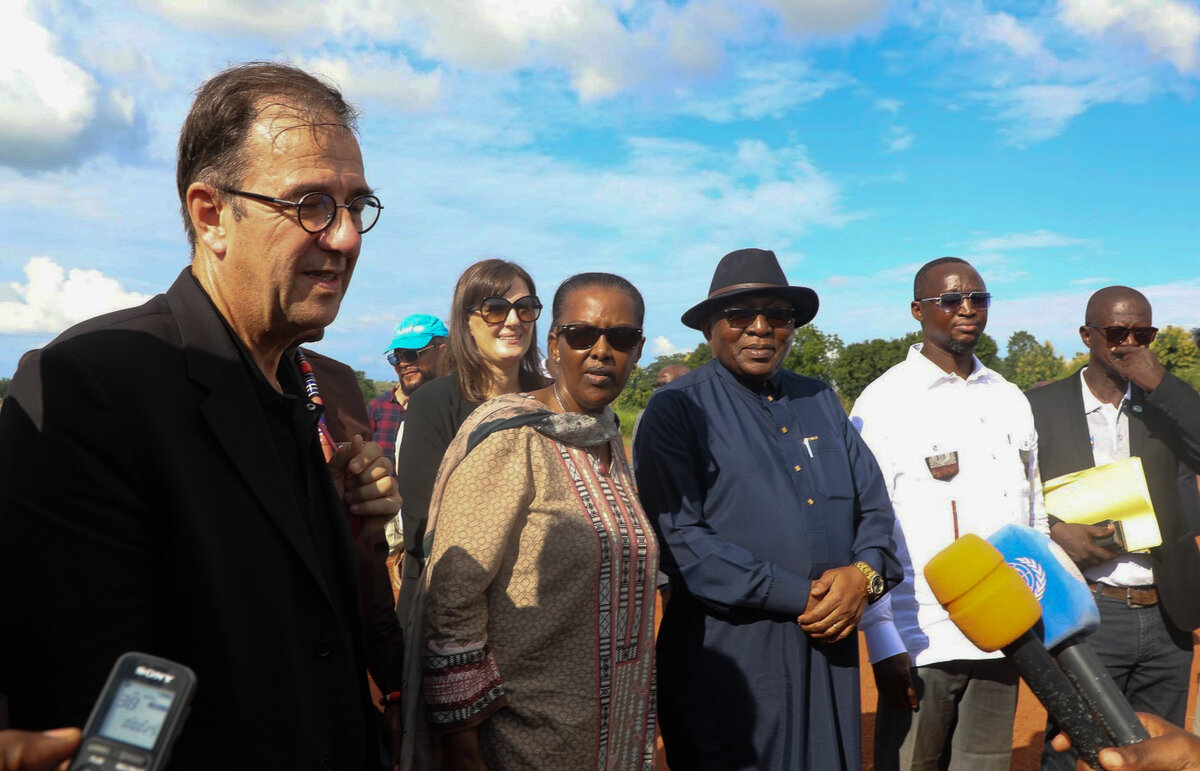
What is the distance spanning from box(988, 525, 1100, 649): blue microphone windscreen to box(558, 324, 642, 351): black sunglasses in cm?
144

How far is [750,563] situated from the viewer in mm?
2898

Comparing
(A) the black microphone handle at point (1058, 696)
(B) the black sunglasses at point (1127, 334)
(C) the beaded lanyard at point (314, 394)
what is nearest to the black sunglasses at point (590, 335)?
(C) the beaded lanyard at point (314, 394)

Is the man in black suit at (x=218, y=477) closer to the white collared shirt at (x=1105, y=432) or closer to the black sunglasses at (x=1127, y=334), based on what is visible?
the white collared shirt at (x=1105, y=432)

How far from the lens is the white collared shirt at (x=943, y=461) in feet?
12.6

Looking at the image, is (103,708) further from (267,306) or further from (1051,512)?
(1051,512)

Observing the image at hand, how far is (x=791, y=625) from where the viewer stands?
2.96 meters

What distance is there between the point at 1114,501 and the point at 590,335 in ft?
9.04

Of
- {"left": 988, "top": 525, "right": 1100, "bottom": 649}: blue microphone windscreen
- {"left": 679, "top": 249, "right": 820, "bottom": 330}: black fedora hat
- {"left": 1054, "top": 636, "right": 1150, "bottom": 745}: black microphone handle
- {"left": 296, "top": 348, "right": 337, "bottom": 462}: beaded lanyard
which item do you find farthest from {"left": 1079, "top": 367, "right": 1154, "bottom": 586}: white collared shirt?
{"left": 296, "top": 348, "right": 337, "bottom": 462}: beaded lanyard

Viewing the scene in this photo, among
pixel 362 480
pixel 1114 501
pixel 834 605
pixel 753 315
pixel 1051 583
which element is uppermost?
pixel 753 315

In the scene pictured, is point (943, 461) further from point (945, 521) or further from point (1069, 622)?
point (1069, 622)

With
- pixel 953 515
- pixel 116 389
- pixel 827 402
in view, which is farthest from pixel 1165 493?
pixel 116 389

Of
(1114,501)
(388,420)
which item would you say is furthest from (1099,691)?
(388,420)

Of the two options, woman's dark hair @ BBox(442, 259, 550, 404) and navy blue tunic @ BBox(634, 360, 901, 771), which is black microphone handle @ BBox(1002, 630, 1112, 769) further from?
woman's dark hair @ BBox(442, 259, 550, 404)

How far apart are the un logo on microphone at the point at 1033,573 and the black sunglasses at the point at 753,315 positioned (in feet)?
5.78
